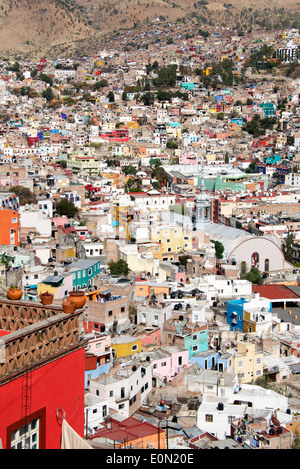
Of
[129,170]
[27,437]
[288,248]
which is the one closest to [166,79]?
[129,170]

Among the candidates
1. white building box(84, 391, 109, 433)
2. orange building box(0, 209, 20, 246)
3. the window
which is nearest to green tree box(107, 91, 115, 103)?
orange building box(0, 209, 20, 246)

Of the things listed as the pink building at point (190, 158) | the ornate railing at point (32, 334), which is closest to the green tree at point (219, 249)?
the pink building at point (190, 158)

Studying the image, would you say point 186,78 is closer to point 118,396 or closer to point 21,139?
point 21,139

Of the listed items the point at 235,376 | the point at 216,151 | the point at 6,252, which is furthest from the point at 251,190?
the point at 235,376

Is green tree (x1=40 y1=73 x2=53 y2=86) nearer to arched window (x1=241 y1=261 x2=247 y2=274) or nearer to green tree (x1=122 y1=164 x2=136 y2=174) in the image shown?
green tree (x1=122 y1=164 x2=136 y2=174)

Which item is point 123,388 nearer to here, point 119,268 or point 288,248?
point 119,268

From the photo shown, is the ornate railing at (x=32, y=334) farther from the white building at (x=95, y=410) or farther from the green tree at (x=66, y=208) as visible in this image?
the green tree at (x=66, y=208)
